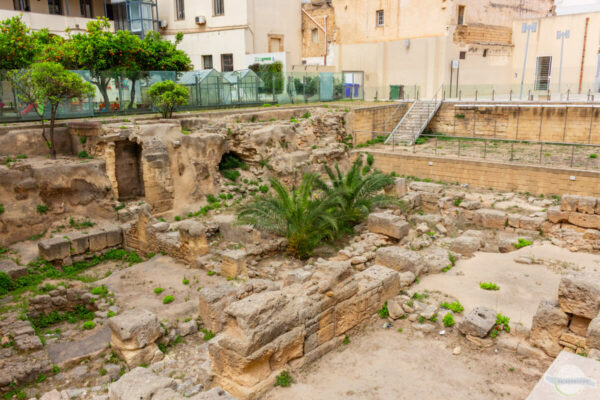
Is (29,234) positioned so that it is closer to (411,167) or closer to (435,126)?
(411,167)

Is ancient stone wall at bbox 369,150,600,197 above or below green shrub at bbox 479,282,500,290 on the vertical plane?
above

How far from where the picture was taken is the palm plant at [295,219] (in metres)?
12.3

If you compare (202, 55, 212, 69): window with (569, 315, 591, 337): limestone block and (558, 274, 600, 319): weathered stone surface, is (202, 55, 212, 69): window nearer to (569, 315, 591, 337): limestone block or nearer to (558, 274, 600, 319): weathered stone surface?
(558, 274, 600, 319): weathered stone surface

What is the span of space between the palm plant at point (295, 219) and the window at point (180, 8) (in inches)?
931

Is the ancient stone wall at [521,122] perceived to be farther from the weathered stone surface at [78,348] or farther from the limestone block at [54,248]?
the weathered stone surface at [78,348]

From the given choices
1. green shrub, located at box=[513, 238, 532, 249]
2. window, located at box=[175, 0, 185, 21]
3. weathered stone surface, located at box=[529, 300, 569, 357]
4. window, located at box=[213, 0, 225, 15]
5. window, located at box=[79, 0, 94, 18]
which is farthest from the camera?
window, located at box=[175, 0, 185, 21]

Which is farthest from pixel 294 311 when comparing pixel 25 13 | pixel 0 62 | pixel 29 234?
pixel 25 13

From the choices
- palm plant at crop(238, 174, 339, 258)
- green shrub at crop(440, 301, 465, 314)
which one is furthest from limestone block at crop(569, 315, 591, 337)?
palm plant at crop(238, 174, 339, 258)

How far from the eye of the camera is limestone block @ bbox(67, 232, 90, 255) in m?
12.4

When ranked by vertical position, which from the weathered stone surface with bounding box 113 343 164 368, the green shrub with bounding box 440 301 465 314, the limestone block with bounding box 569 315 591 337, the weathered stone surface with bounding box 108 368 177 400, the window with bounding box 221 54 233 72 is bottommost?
the weathered stone surface with bounding box 113 343 164 368

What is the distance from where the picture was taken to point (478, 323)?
7387 millimetres

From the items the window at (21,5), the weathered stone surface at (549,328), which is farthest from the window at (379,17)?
the weathered stone surface at (549,328)

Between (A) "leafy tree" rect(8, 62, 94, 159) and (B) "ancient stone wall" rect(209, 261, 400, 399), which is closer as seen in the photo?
(B) "ancient stone wall" rect(209, 261, 400, 399)

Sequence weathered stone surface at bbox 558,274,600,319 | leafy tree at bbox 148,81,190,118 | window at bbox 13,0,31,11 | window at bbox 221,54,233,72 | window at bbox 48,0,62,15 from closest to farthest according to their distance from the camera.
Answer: weathered stone surface at bbox 558,274,600,319 < leafy tree at bbox 148,81,190,118 < window at bbox 13,0,31,11 < window at bbox 48,0,62,15 < window at bbox 221,54,233,72
